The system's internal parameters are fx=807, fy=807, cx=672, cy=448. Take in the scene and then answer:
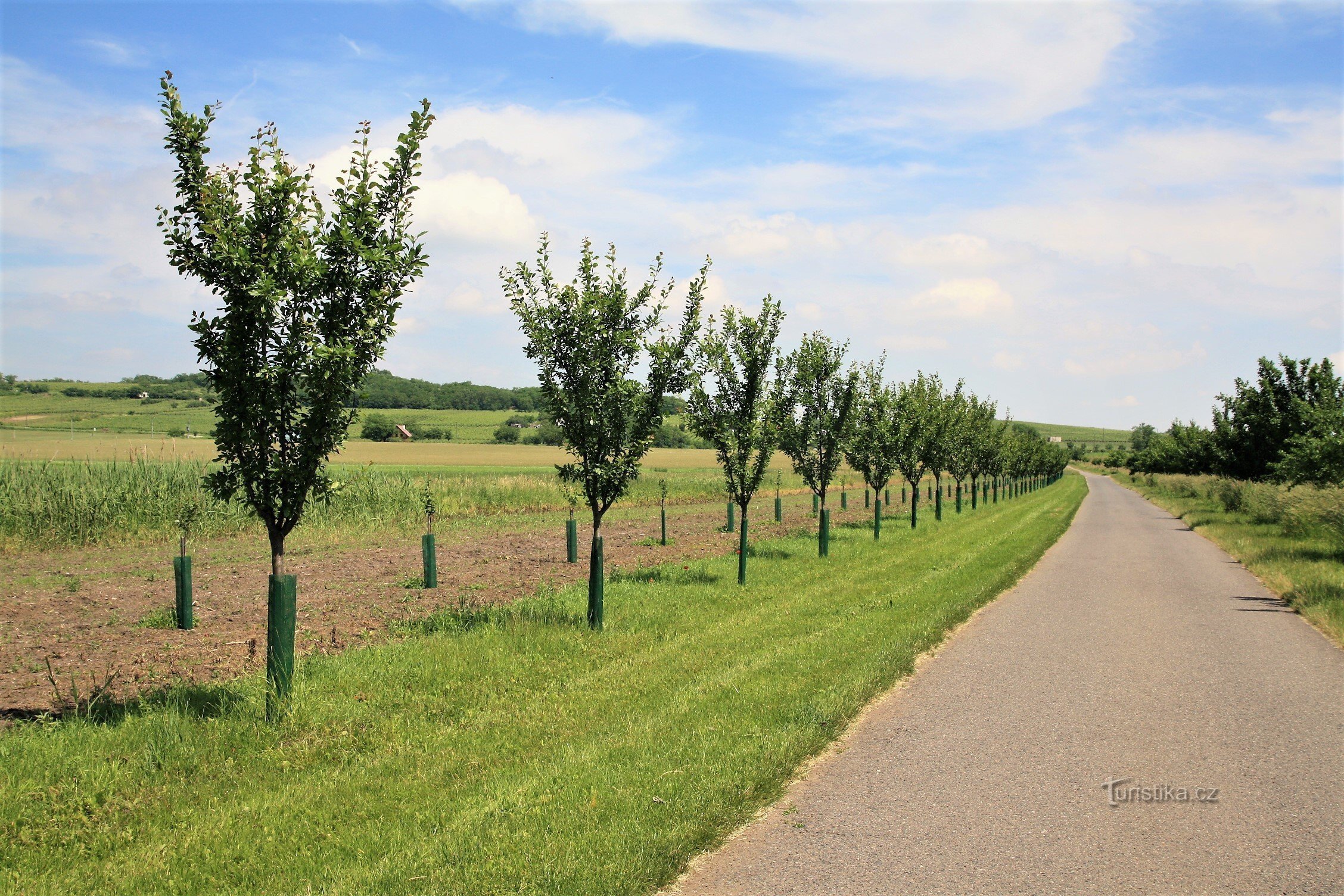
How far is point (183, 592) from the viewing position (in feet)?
34.8

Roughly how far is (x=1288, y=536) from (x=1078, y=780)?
23.1 metres

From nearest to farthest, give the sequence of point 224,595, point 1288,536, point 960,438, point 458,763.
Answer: point 458,763 → point 224,595 → point 1288,536 → point 960,438

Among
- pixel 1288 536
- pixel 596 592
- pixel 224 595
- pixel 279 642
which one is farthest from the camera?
pixel 1288 536

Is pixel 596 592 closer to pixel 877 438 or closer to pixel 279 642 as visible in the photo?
pixel 279 642

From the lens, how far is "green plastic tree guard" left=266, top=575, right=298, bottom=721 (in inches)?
265

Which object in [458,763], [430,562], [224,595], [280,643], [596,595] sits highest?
[280,643]

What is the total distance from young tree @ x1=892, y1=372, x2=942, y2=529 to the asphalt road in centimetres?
1557

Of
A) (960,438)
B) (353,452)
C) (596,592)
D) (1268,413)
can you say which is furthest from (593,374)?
(353,452)

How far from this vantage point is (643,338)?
11.0 metres

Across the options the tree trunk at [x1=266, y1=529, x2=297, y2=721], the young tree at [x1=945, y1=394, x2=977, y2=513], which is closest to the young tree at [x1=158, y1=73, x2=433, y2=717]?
the tree trunk at [x1=266, y1=529, x2=297, y2=721]

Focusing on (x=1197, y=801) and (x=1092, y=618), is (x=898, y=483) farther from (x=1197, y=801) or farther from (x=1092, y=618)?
(x=1197, y=801)

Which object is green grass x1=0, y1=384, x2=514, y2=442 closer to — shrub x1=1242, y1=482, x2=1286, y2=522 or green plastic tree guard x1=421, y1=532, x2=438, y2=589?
green plastic tree guard x1=421, y1=532, x2=438, y2=589

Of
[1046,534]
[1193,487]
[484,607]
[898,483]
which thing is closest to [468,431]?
[898,483]

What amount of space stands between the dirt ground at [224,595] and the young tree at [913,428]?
6312mm
